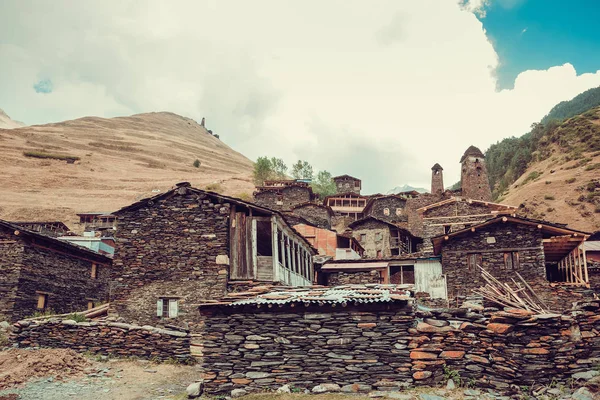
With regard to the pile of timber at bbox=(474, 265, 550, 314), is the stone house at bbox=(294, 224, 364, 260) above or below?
above

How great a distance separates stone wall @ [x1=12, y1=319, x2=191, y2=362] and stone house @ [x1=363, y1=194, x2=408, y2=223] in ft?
154

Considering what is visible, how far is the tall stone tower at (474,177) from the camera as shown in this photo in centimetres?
6106

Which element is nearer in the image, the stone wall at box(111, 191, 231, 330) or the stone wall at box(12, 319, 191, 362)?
the stone wall at box(12, 319, 191, 362)

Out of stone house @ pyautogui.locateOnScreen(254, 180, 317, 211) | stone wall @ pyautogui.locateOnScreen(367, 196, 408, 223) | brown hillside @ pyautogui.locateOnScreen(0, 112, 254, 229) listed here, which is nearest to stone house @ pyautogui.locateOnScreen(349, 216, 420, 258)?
stone wall @ pyautogui.locateOnScreen(367, 196, 408, 223)

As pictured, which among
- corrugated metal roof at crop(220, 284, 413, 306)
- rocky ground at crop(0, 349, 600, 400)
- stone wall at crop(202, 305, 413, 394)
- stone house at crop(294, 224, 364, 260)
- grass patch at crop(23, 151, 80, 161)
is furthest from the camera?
grass patch at crop(23, 151, 80, 161)

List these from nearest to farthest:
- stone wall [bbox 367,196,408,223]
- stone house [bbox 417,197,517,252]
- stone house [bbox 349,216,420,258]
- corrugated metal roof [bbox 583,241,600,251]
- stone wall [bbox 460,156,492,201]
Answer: corrugated metal roof [bbox 583,241,600,251] → stone house [bbox 417,197,517,252] → stone house [bbox 349,216,420,258] → stone wall [bbox 367,196,408,223] → stone wall [bbox 460,156,492,201]

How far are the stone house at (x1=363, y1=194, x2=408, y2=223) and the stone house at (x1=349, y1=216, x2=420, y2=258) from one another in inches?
520

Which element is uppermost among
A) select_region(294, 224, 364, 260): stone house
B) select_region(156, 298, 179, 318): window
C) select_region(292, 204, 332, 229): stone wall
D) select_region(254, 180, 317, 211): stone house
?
select_region(254, 180, 317, 211): stone house

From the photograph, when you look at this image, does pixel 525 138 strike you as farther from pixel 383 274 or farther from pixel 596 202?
pixel 383 274

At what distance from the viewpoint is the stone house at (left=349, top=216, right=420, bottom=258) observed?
4547cm

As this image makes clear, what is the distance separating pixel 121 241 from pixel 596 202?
6069cm

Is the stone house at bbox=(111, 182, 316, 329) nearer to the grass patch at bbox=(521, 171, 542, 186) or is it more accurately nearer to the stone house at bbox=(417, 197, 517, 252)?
the stone house at bbox=(417, 197, 517, 252)

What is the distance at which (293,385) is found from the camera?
444 inches

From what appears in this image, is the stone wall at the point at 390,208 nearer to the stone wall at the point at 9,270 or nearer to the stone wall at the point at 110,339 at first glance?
the stone wall at the point at 9,270
